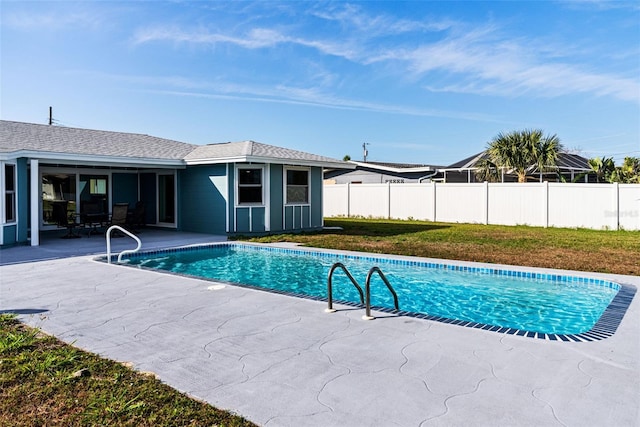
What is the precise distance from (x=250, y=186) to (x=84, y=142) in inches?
229

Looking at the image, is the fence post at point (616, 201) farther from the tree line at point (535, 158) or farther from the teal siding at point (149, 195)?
the teal siding at point (149, 195)

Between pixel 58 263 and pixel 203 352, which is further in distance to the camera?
pixel 58 263

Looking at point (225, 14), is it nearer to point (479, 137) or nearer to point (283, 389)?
point (283, 389)

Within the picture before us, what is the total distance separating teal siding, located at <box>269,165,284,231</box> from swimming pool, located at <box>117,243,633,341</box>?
11.9 ft

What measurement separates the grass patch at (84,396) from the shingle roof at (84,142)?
32.6 feet

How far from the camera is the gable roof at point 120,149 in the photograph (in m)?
12.9

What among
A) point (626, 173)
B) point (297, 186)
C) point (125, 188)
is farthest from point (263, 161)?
point (626, 173)

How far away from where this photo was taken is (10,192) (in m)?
11.9

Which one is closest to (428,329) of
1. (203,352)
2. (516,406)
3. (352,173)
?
(516,406)

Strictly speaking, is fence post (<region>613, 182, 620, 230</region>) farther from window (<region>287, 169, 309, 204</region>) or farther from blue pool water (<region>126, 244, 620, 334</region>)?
window (<region>287, 169, 309, 204</region>)

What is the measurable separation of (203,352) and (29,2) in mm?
12330

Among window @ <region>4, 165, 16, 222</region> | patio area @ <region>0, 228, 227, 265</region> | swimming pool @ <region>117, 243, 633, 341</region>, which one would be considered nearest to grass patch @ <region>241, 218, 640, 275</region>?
swimming pool @ <region>117, 243, 633, 341</region>

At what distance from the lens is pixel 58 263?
30.6 feet

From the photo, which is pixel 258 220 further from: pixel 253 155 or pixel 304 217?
pixel 253 155
